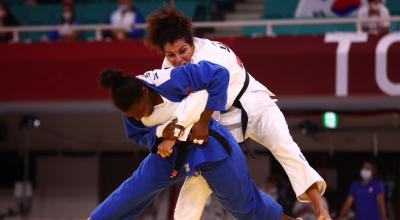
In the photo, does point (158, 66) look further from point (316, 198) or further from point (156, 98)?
point (156, 98)

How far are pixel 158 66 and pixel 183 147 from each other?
504 centimetres

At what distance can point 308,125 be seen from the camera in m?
11.1

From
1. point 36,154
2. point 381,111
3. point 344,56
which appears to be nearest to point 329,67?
point 344,56

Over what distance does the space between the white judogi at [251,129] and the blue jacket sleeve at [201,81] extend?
0.25 m

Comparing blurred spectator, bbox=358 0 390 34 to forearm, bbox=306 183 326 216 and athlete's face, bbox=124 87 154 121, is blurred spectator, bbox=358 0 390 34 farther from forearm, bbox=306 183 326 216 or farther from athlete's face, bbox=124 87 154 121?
athlete's face, bbox=124 87 154 121

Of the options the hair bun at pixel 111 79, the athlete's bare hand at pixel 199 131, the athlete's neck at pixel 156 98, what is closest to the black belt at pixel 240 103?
the athlete's bare hand at pixel 199 131

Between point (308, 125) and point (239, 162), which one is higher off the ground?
point (239, 162)

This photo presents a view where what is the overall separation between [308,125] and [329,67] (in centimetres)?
221

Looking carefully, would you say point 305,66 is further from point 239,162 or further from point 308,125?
point 239,162

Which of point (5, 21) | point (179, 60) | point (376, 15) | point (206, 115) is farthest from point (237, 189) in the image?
point (5, 21)

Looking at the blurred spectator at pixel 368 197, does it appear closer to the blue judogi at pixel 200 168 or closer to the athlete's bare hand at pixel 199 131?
the blue judogi at pixel 200 168

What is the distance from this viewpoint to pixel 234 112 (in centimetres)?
489

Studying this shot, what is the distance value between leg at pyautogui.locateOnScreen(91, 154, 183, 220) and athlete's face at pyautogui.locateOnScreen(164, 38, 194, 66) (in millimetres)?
578

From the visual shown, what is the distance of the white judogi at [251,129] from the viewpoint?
4.65 meters
